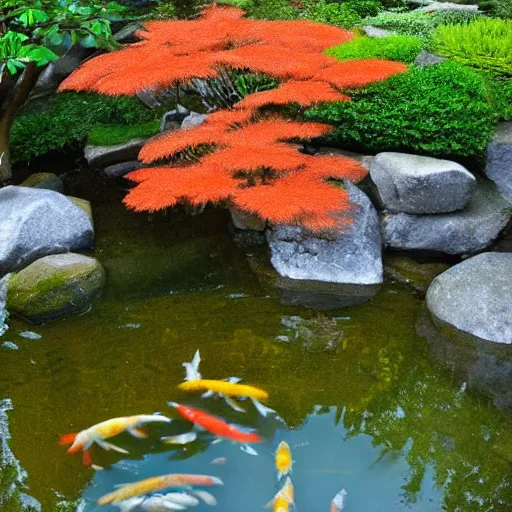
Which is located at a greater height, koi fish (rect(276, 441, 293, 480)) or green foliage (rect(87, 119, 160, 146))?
green foliage (rect(87, 119, 160, 146))

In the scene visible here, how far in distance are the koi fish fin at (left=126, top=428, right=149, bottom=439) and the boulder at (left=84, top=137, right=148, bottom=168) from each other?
13.6 ft

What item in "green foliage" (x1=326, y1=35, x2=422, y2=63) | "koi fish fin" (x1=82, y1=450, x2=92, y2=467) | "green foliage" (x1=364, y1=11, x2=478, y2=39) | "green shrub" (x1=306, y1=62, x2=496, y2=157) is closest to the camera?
"koi fish fin" (x1=82, y1=450, x2=92, y2=467)

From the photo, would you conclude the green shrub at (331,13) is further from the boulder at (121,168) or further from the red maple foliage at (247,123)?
the boulder at (121,168)

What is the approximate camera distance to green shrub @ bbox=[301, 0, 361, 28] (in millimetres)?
8211

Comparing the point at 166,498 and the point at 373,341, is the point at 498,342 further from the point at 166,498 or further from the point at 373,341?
the point at 166,498

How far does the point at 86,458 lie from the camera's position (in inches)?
133

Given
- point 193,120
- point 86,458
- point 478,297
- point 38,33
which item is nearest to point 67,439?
point 86,458

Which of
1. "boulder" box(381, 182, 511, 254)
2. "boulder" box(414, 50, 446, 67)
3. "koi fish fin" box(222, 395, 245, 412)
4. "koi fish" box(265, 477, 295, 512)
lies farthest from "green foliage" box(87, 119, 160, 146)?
"koi fish" box(265, 477, 295, 512)

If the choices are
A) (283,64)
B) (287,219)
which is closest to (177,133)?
(283,64)

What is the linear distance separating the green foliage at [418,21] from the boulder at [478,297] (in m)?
3.87

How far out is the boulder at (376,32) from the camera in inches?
293

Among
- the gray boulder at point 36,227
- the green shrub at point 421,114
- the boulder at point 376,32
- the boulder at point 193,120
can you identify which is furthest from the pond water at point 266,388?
the boulder at point 376,32

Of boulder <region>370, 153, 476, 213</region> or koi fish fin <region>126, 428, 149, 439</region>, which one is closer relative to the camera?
koi fish fin <region>126, 428, 149, 439</region>

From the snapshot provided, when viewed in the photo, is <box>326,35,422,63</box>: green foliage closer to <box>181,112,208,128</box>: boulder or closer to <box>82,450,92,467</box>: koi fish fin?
<box>181,112,208,128</box>: boulder
